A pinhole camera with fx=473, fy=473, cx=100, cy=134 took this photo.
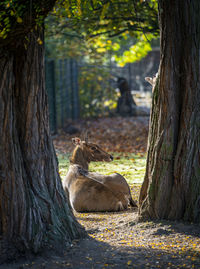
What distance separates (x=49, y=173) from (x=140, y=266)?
4.95 ft

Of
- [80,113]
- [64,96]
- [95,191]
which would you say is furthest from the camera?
[80,113]

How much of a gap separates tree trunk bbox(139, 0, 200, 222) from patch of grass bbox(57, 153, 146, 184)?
3.92 m

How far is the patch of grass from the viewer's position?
434 inches

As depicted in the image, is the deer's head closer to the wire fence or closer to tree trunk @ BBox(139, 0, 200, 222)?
tree trunk @ BBox(139, 0, 200, 222)

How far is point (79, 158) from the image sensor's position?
9695 millimetres

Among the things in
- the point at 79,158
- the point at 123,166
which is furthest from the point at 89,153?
the point at 123,166

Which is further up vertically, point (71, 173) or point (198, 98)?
point (198, 98)

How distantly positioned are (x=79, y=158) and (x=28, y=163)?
4356 mm

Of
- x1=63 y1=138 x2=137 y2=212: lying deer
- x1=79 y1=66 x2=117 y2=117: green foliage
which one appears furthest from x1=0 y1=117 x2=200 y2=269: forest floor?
x1=79 y1=66 x2=117 y2=117: green foliage

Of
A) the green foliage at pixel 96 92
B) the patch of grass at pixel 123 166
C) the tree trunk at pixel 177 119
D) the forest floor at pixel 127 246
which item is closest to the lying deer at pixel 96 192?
the forest floor at pixel 127 246

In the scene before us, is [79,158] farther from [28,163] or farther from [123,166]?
[28,163]

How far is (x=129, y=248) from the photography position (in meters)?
5.38

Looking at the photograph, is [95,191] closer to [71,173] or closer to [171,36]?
[71,173]

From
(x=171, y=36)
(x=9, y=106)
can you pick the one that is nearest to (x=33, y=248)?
(x=9, y=106)
